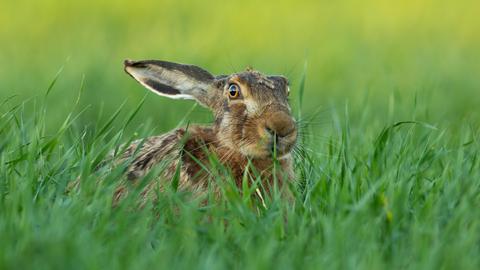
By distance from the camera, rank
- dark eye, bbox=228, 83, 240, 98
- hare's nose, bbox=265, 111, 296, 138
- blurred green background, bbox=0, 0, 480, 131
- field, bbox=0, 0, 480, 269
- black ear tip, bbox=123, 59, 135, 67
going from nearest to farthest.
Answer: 1. field, bbox=0, 0, 480, 269
2. hare's nose, bbox=265, 111, 296, 138
3. dark eye, bbox=228, 83, 240, 98
4. black ear tip, bbox=123, 59, 135, 67
5. blurred green background, bbox=0, 0, 480, 131

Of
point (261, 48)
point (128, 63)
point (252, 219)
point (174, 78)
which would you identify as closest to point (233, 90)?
point (174, 78)

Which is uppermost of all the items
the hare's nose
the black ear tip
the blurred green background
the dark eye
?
the black ear tip

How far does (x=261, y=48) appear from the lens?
33.2 ft

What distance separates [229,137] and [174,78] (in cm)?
71

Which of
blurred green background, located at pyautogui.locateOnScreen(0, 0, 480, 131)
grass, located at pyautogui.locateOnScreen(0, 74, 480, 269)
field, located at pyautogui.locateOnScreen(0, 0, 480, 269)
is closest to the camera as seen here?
grass, located at pyautogui.locateOnScreen(0, 74, 480, 269)

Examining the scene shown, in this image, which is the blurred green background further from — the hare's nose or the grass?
the grass

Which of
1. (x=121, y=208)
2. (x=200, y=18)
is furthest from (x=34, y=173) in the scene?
(x=200, y=18)

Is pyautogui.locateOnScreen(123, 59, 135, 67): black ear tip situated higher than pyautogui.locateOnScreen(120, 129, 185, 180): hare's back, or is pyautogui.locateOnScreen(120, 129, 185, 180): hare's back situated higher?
pyautogui.locateOnScreen(123, 59, 135, 67): black ear tip

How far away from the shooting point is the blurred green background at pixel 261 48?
8484mm

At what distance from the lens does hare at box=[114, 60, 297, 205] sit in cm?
532

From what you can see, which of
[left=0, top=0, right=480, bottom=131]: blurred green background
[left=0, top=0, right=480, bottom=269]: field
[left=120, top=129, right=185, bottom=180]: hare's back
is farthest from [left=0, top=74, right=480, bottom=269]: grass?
A: [left=0, top=0, right=480, bottom=131]: blurred green background

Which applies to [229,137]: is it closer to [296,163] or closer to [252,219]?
[296,163]

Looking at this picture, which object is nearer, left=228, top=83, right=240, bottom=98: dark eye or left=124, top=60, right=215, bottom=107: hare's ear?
left=228, top=83, right=240, bottom=98: dark eye

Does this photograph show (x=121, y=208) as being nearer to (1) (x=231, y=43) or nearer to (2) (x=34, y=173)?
(2) (x=34, y=173)
